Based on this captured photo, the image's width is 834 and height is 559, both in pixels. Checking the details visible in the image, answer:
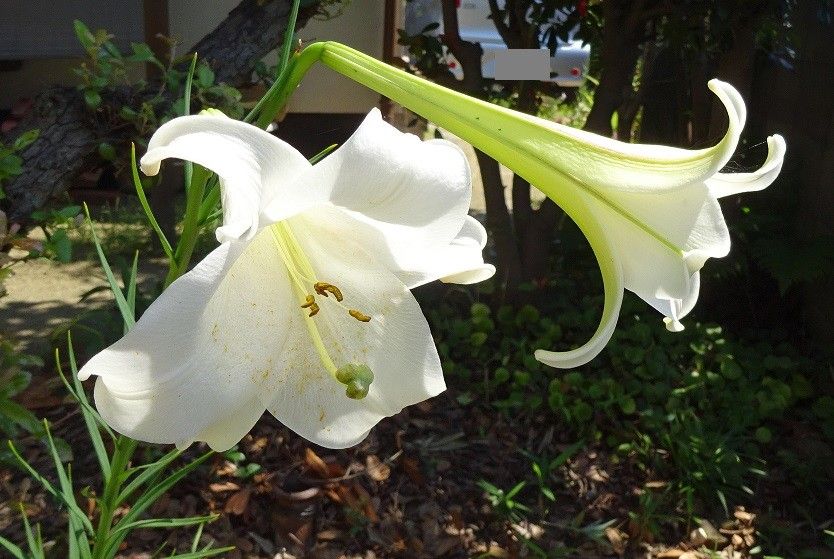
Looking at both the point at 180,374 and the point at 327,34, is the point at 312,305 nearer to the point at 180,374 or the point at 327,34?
the point at 180,374

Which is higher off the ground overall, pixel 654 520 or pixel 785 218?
pixel 785 218

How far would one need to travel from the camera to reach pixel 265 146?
2.23 ft

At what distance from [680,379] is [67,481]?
2.36m

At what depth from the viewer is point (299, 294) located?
96 centimetres

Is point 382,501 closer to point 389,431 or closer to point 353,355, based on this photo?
point 389,431

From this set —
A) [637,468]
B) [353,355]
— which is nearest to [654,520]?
[637,468]

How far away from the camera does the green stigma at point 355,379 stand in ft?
2.79

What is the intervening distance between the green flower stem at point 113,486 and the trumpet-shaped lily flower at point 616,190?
0.57 metres

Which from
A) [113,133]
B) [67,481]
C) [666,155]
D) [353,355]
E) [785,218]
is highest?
[666,155]

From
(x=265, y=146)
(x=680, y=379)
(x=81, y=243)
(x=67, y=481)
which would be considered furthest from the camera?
(x=81, y=243)

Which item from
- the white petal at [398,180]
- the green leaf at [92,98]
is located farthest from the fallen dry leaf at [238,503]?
the white petal at [398,180]

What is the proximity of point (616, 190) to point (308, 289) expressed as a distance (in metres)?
0.37

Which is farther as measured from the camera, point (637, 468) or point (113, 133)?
point (637, 468)

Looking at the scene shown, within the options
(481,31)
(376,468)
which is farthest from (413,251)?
(481,31)
